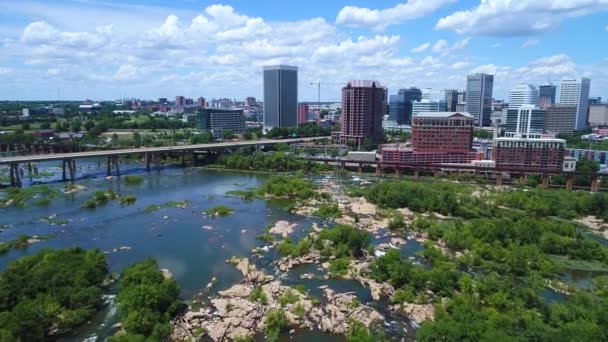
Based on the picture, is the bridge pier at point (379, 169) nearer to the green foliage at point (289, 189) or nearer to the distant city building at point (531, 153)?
the green foliage at point (289, 189)

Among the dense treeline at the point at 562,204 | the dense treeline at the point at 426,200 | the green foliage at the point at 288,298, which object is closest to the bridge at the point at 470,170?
the dense treeline at the point at 562,204

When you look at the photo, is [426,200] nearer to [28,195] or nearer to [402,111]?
[28,195]

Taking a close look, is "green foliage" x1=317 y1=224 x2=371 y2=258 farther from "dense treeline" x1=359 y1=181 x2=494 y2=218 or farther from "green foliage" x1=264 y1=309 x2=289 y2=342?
"dense treeline" x1=359 y1=181 x2=494 y2=218

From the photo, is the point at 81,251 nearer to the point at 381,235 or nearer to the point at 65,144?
the point at 381,235

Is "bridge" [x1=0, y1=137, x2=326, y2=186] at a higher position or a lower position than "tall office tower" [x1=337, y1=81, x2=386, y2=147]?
lower

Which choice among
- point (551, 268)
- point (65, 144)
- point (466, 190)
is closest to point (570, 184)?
point (466, 190)

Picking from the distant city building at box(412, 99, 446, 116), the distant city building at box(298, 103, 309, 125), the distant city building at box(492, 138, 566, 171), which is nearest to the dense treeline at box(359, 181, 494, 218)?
the distant city building at box(492, 138, 566, 171)
